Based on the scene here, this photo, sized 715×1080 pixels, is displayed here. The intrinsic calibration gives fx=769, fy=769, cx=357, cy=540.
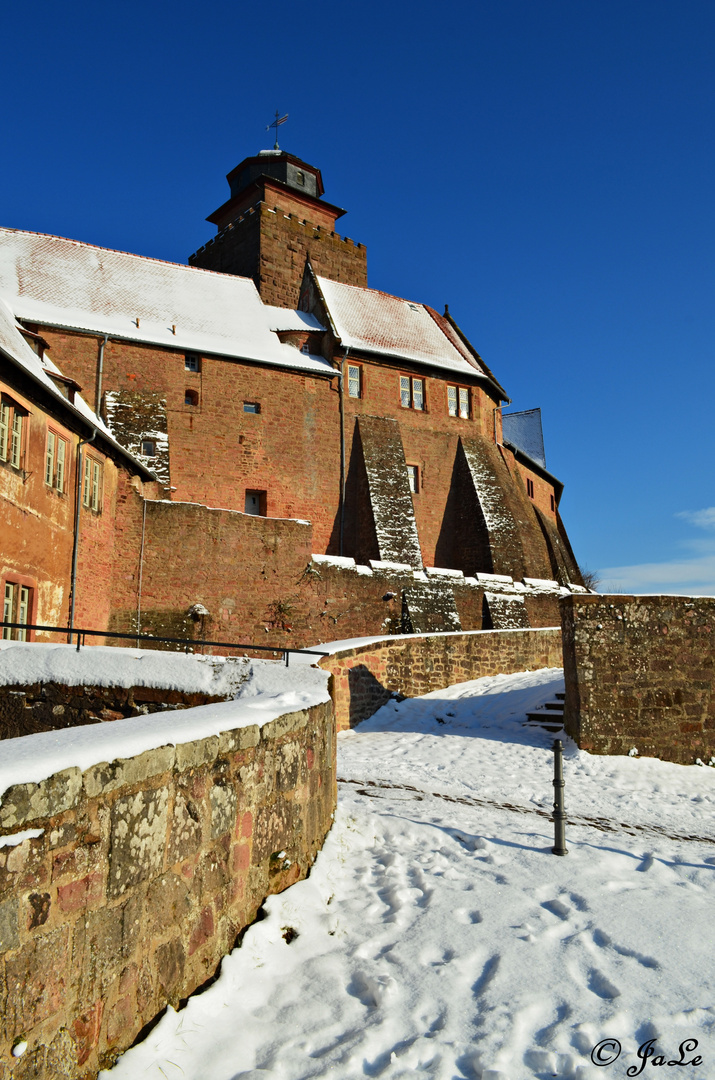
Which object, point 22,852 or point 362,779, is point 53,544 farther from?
point 22,852

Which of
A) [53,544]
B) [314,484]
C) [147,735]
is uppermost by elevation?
[314,484]

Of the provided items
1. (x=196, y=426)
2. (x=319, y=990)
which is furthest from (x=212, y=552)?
(x=319, y=990)

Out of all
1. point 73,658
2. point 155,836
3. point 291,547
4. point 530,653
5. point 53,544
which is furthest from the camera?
point 291,547

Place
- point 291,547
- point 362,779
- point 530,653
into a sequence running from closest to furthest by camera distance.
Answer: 1. point 362,779
2. point 530,653
3. point 291,547

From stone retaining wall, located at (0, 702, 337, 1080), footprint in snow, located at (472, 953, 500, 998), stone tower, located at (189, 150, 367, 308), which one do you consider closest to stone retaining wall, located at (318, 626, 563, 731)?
footprint in snow, located at (472, 953, 500, 998)

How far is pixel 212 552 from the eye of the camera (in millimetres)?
19500

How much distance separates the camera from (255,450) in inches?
995

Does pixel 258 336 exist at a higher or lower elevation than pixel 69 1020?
higher

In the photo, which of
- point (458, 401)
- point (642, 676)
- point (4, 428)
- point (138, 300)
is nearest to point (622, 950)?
point (642, 676)

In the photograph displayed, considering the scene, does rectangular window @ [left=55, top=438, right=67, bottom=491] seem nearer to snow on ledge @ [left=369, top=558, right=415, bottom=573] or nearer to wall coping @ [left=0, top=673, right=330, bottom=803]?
snow on ledge @ [left=369, top=558, right=415, bottom=573]

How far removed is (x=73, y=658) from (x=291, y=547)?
47.1ft

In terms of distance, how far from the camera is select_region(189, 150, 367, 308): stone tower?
31.4 meters

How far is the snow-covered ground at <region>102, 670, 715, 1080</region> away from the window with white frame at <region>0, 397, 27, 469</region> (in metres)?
8.94
